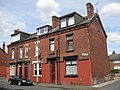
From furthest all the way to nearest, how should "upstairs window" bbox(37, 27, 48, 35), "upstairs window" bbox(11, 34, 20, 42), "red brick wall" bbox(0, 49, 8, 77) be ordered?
"red brick wall" bbox(0, 49, 8, 77) → "upstairs window" bbox(11, 34, 20, 42) → "upstairs window" bbox(37, 27, 48, 35)

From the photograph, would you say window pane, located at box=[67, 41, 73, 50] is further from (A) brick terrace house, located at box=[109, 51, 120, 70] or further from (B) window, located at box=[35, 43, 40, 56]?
(A) brick terrace house, located at box=[109, 51, 120, 70]

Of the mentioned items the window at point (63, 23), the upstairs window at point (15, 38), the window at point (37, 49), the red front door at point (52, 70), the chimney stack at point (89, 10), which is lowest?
the red front door at point (52, 70)

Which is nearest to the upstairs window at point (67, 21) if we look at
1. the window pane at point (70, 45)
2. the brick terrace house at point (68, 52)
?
the brick terrace house at point (68, 52)

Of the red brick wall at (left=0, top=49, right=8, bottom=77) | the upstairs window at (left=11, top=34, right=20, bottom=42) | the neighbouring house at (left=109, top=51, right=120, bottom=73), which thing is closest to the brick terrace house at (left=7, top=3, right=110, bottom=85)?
the upstairs window at (left=11, top=34, right=20, bottom=42)

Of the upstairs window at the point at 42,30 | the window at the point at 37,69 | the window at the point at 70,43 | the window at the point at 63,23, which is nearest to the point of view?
the window at the point at 70,43

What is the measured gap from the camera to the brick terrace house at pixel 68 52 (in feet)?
80.2

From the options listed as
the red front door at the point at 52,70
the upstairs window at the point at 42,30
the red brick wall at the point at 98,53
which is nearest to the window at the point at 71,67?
the red brick wall at the point at 98,53

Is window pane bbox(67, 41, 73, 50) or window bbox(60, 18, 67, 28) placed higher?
window bbox(60, 18, 67, 28)

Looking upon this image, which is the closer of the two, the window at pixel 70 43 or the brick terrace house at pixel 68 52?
the brick terrace house at pixel 68 52

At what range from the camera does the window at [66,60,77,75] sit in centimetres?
2522

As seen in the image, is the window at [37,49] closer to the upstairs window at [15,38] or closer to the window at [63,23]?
the window at [63,23]

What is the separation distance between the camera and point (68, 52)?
26.2 metres

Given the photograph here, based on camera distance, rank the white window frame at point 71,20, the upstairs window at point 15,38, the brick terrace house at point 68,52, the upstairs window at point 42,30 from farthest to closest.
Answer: the upstairs window at point 15,38, the upstairs window at point 42,30, the white window frame at point 71,20, the brick terrace house at point 68,52

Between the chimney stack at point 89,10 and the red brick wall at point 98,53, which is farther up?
the chimney stack at point 89,10
